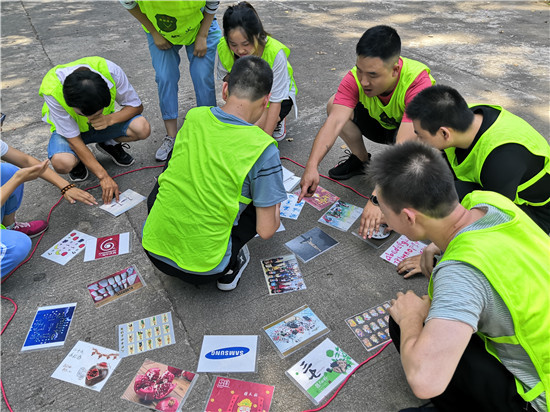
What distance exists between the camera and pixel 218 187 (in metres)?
2.02

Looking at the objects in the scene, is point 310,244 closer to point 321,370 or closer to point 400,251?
point 400,251

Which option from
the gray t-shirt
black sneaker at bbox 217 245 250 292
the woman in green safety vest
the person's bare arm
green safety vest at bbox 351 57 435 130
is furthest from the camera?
the woman in green safety vest

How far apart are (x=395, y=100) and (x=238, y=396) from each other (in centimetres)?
223

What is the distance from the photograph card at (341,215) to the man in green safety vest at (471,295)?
1328 mm

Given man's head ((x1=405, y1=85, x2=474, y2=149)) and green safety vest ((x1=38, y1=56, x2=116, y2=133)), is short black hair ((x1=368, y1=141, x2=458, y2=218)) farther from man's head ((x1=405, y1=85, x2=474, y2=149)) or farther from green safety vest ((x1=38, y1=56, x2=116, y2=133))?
green safety vest ((x1=38, y1=56, x2=116, y2=133))

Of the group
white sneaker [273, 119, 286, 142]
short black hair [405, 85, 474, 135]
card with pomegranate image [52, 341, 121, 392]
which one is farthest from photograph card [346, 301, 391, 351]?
white sneaker [273, 119, 286, 142]

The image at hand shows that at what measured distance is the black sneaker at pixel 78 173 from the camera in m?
3.44

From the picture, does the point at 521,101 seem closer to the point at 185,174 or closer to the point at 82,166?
the point at 185,174

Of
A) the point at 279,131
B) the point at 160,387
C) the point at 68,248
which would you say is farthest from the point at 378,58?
the point at 68,248

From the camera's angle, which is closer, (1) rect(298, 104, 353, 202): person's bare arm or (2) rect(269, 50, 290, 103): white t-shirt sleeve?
(1) rect(298, 104, 353, 202): person's bare arm

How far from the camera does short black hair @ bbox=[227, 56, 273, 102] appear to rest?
7.09ft

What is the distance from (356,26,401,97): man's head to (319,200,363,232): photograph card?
2.99ft

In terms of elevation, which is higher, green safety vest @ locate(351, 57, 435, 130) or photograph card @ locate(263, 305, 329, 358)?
green safety vest @ locate(351, 57, 435, 130)

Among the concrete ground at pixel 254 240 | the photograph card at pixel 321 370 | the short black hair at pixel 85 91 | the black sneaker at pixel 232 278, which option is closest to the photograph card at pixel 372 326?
the concrete ground at pixel 254 240
